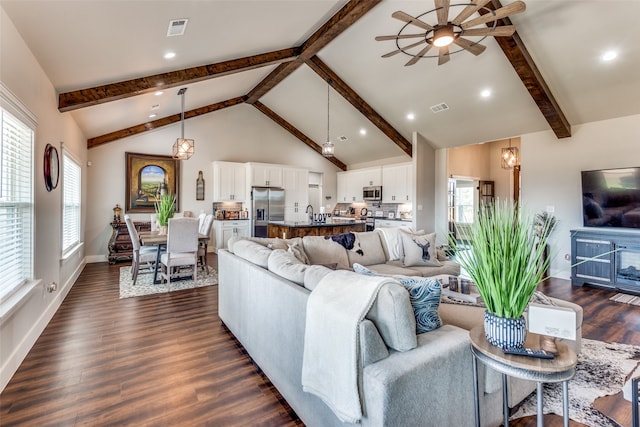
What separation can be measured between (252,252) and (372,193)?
652 cm

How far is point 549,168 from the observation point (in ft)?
18.9

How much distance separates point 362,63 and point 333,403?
5.54 m

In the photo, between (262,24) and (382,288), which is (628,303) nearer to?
(382,288)

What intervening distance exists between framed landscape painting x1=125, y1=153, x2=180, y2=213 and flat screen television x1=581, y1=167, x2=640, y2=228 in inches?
329

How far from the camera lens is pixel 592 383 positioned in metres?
2.30

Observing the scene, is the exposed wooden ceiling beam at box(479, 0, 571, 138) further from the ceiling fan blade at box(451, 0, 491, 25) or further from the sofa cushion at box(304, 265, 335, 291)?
the sofa cushion at box(304, 265, 335, 291)

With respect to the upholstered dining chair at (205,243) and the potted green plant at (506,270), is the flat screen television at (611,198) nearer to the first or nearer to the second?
the potted green plant at (506,270)

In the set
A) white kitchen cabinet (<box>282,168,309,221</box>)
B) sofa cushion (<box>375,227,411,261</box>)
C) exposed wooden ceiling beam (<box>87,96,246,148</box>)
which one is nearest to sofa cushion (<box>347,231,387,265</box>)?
sofa cushion (<box>375,227,411,261</box>)

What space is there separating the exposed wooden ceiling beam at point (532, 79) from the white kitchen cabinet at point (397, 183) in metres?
3.02

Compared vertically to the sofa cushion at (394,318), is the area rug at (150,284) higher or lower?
lower

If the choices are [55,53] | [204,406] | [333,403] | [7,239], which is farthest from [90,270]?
[333,403]

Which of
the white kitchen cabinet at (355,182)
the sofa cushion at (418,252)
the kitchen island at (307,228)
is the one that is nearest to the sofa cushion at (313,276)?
the sofa cushion at (418,252)

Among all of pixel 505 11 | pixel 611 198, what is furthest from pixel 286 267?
pixel 611 198

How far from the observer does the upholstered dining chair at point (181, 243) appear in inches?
179
